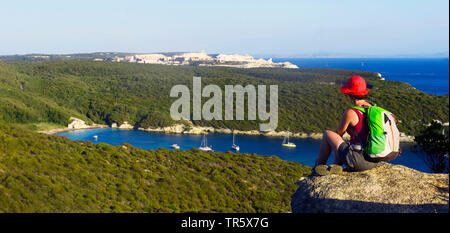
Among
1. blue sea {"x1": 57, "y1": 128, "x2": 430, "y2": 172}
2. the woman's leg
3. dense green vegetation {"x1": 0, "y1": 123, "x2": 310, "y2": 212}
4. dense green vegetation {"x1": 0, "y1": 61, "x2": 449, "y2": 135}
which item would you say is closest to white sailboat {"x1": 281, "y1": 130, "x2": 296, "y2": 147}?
blue sea {"x1": 57, "y1": 128, "x2": 430, "y2": 172}

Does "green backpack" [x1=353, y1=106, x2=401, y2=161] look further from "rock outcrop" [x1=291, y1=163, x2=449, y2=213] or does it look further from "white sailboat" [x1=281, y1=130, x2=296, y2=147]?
"white sailboat" [x1=281, y1=130, x2=296, y2=147]

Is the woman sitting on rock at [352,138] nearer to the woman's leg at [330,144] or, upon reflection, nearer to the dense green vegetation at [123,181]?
the woman's leg at [330,144]

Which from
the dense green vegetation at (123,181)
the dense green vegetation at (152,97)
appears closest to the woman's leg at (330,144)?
the dense green vegetation at (123,181)

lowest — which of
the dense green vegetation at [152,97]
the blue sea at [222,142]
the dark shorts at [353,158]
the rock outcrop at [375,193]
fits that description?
the blue sea at [222,142]

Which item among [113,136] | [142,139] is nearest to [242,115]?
[142,139]

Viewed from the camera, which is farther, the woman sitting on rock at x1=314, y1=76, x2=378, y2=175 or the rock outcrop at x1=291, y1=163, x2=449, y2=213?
the woman sitting on rock at x1=314, y1=76, x2=378, y2=175

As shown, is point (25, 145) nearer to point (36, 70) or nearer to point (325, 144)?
point (325, 144)
